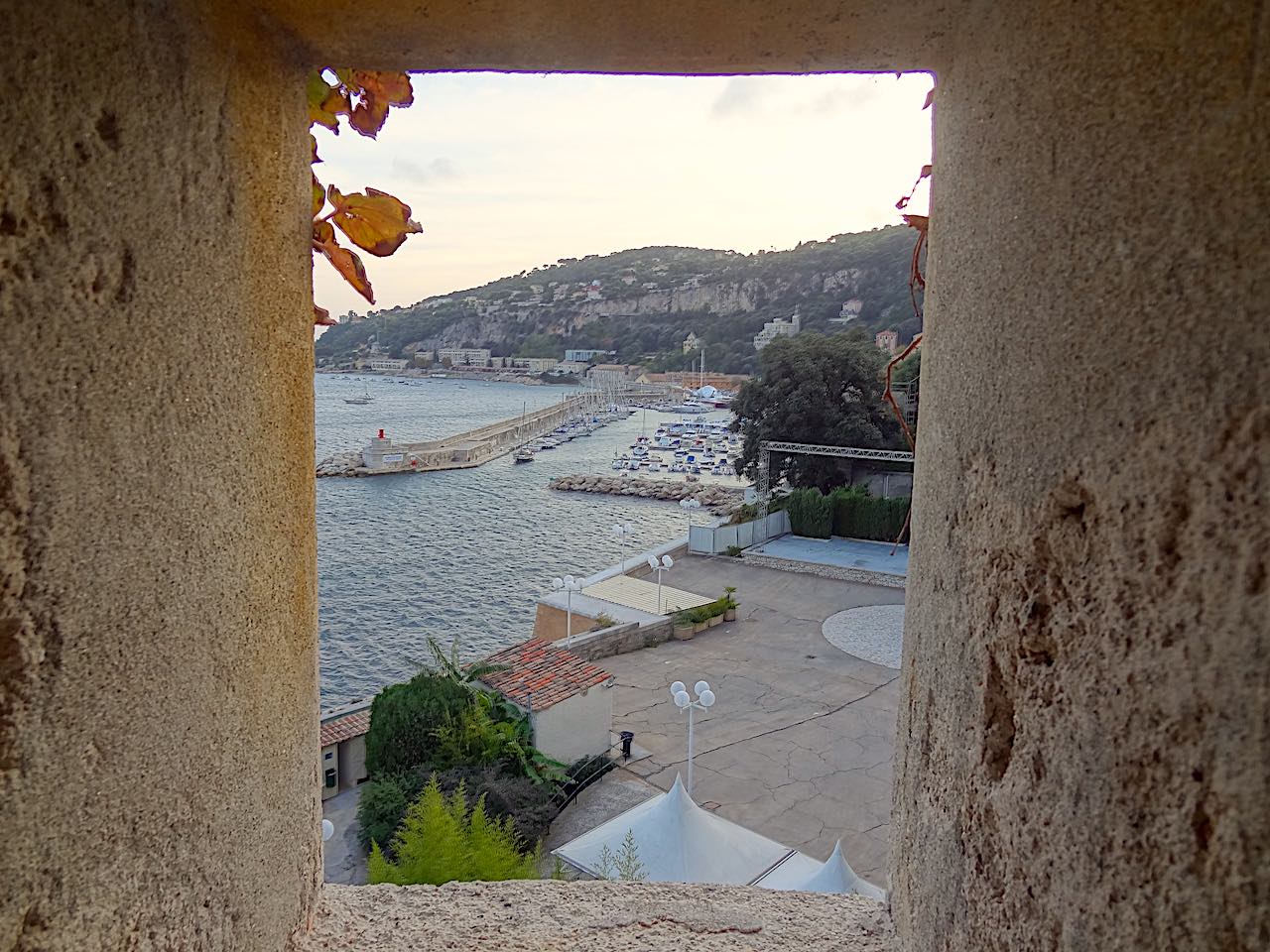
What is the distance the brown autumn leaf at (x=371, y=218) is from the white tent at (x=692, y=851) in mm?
6227

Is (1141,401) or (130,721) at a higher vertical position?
(1141,401)

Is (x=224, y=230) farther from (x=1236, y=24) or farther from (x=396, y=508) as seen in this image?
(x=396, y=508)

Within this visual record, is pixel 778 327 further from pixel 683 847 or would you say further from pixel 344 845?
pixel 683 847

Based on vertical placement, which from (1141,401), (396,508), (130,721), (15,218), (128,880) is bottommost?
(396,508)

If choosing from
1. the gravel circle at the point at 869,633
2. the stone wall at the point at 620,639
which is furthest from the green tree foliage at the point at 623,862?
the gravel circle at the point at 869,633

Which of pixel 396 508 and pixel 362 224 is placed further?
pixel 396 508

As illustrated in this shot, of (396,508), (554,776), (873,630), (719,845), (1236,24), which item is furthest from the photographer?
(396,508)

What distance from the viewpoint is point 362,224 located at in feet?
4.00

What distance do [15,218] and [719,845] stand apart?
716 centimetres

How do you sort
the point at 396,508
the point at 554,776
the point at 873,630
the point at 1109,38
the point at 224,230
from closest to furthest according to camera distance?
the point at 1109,38, the point at 224,230, the point at 554,776, the point at 873,630, the point at 396,508

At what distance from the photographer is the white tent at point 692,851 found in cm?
681

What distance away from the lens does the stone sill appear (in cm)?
127

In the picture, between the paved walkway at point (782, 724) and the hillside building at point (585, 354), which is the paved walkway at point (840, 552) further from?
the hillside building at point (585, 354)

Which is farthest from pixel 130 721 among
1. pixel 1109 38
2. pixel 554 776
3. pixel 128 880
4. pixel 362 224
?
pixel 554 776
